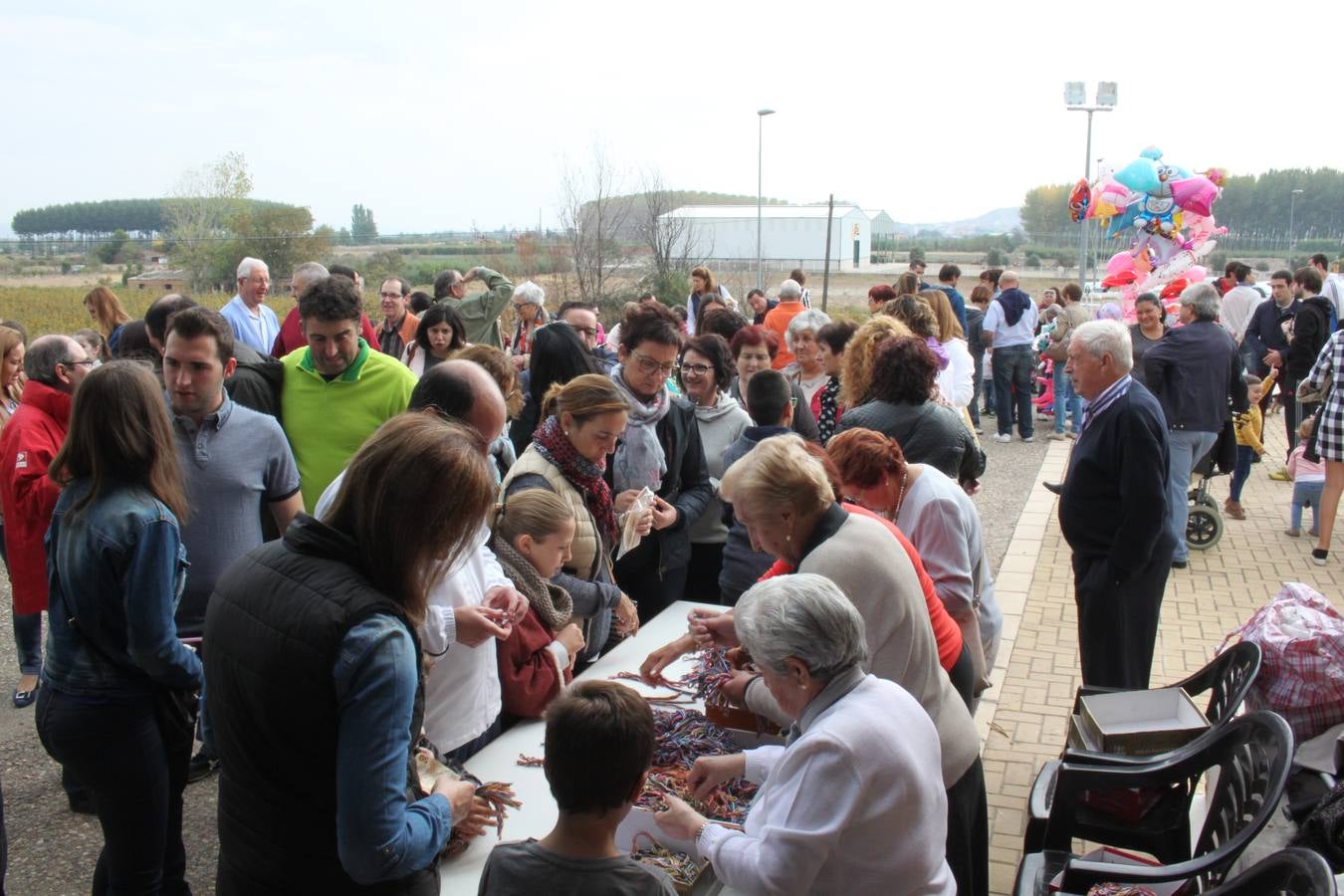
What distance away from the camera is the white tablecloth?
233 cm

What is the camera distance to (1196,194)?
51.0 feet

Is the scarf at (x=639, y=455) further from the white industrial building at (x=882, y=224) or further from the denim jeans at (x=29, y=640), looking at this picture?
the white industrial building at (x=882, y=224)

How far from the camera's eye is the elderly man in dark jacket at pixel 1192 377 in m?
6.73

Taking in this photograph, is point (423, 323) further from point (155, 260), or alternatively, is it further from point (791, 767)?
point (155, 260)

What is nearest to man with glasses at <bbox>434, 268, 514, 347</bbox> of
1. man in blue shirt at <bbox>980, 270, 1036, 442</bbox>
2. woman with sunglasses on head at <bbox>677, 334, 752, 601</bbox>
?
woman with sunglasses on head at <bbox>677, 334, 752, 601</bbox>

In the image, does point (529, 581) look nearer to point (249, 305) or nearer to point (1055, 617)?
point (1055, 617)

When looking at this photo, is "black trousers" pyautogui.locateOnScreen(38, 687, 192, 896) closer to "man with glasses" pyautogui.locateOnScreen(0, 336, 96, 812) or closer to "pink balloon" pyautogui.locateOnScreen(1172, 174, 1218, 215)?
"man with glasses" pyautogui.locateOnScreen(0, 336, 96, 812)

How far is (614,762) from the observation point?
1834mm

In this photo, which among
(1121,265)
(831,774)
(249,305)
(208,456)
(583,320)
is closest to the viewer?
(831,774)

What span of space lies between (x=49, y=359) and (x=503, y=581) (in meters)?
2.61

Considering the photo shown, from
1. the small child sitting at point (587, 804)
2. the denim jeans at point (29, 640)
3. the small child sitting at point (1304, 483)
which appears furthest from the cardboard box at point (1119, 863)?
the small child sitting at point (1304, 483)

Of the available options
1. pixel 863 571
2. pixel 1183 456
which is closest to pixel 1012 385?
pixel 1183 456

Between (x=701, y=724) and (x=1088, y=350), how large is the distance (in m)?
2.46

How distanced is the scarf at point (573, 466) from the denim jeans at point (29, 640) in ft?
9.22
